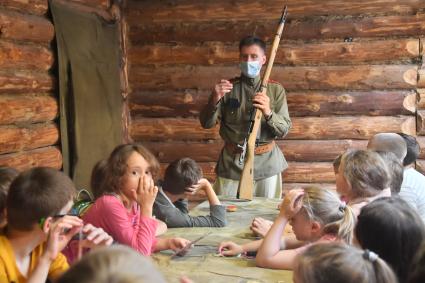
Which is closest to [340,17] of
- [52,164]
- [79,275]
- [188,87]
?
[188,87]

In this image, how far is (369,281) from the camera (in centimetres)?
164

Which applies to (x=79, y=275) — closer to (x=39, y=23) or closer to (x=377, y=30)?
(x=39, y=23)

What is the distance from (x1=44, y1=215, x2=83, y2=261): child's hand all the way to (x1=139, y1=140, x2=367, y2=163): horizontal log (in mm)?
4645

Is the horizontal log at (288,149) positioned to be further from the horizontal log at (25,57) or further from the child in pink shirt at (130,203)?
the child in pink shirt at (130,203)

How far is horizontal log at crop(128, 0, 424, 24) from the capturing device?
6.29m

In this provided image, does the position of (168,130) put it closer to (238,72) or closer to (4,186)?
(238,72)

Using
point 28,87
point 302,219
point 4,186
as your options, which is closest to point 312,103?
point 28,87

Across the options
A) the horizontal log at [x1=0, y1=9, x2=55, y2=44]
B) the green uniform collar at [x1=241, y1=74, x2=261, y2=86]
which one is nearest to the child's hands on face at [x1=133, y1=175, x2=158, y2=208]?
the green uniform collar at [x1=241, y1=74, x2=261, y2=86]

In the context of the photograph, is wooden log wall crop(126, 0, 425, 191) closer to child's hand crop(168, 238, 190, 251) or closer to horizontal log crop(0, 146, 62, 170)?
horizontal log crop(0, 146, 62, 170)

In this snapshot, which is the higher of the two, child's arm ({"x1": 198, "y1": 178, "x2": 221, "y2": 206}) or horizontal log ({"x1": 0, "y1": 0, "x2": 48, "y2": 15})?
horizontal log ({"x1": 0, "y1": 0, "x2": 48, "y2": 15})

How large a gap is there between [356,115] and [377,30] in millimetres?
920

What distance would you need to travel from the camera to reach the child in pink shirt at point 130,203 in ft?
8.84

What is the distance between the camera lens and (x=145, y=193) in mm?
2711

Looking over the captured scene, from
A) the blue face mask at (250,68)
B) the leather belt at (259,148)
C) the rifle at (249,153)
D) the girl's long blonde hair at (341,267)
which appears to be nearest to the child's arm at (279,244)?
the girl's long blonde hair at (341,267)
